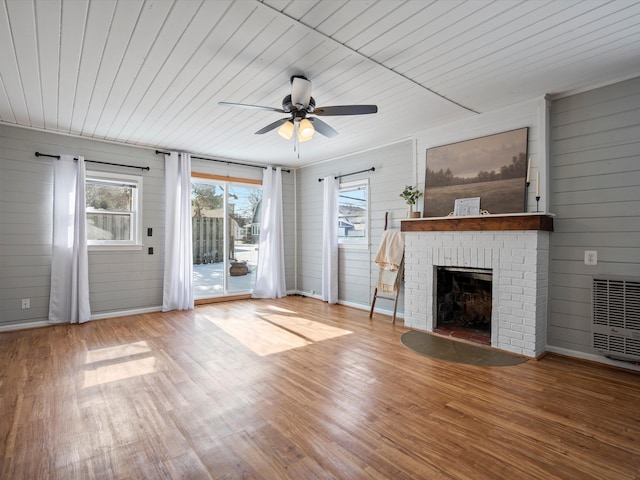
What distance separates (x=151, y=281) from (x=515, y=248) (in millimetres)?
5148

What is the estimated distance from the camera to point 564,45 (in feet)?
8.13

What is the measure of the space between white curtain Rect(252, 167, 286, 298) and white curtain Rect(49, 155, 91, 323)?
2755mm

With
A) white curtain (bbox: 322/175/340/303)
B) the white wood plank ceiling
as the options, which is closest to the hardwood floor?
white curtain (bbox: 322/175/340/303)

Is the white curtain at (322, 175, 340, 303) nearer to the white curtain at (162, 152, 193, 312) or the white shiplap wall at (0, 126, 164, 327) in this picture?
the white curtain at (162, 152, 193, 312)

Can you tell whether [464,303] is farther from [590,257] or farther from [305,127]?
[305,127]

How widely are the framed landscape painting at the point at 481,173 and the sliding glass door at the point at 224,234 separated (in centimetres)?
353

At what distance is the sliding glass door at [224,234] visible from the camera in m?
5.97

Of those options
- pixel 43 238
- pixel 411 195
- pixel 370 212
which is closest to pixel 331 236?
pixel 370 212

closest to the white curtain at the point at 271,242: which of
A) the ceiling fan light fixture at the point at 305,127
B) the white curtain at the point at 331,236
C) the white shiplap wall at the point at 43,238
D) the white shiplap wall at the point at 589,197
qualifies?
the white curtain at the point at 331,236

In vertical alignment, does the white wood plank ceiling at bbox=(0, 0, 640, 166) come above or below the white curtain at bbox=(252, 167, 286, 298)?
above

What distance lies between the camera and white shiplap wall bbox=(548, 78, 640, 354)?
117 inches

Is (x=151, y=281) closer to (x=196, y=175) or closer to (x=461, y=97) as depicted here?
(x=196, y=175)

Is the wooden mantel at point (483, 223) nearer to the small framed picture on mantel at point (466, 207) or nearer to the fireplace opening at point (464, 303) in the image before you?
the small framed picture on mantel at point (466, 207)

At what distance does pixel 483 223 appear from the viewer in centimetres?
359
